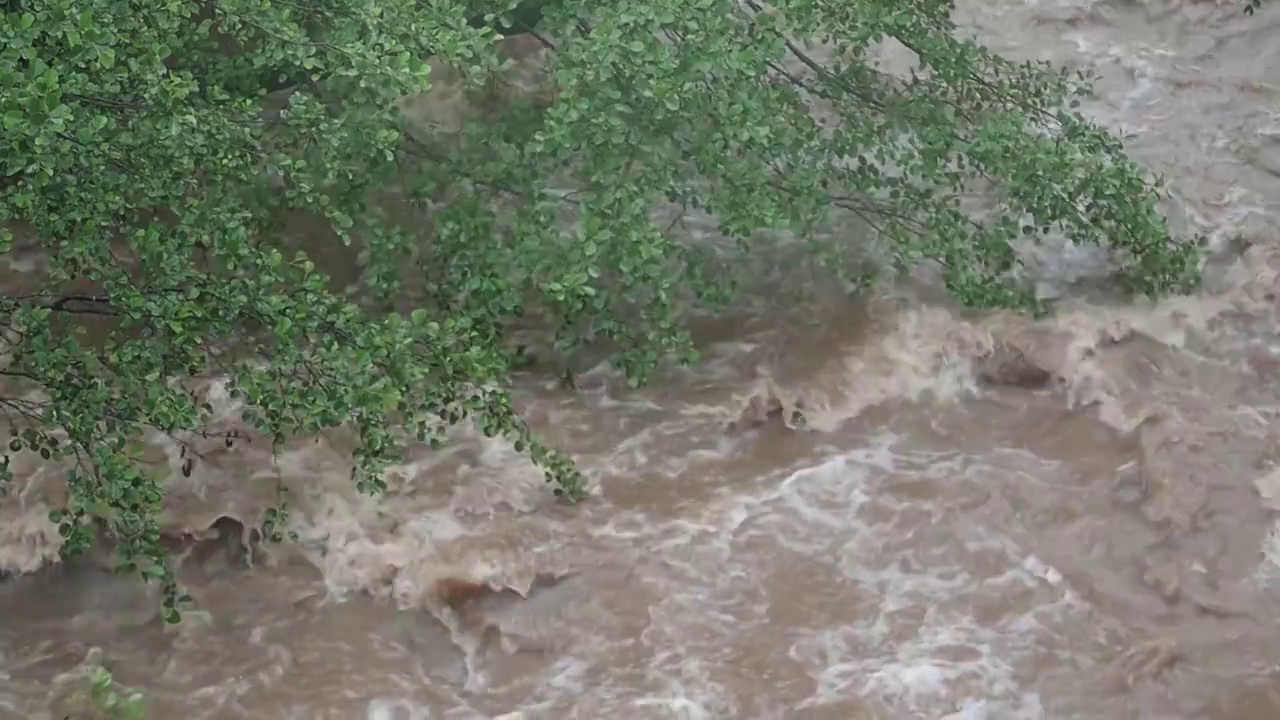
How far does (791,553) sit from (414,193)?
2.48 metres

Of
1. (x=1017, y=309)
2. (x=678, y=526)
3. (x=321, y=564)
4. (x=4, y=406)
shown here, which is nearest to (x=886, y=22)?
(x=1017, y=309)

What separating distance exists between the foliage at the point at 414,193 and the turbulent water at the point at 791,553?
301mm

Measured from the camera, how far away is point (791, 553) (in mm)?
5848

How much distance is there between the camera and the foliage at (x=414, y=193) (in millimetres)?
4344

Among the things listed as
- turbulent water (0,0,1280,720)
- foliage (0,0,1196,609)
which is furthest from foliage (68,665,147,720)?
→ foliage (0,0,1196,609)

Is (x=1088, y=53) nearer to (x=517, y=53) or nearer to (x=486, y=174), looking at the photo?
(x=517, y=53)

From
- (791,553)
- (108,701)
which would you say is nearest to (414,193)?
(791,553)

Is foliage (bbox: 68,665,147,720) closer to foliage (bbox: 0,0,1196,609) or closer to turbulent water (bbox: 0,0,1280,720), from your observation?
turbulent water (bbox: 0,0,1280,720)

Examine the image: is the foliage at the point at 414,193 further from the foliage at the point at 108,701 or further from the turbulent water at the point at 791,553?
the foliage at the point at 108,701

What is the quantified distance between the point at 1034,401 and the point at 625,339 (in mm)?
2354

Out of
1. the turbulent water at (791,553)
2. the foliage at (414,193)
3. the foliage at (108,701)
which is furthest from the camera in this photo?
the turbulent water at (791,553)

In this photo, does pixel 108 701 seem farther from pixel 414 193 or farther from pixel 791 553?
pixel 791 553

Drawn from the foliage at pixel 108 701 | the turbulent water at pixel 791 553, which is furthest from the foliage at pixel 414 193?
the foliage at pixel 108 701

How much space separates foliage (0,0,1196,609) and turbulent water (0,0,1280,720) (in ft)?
0.99
